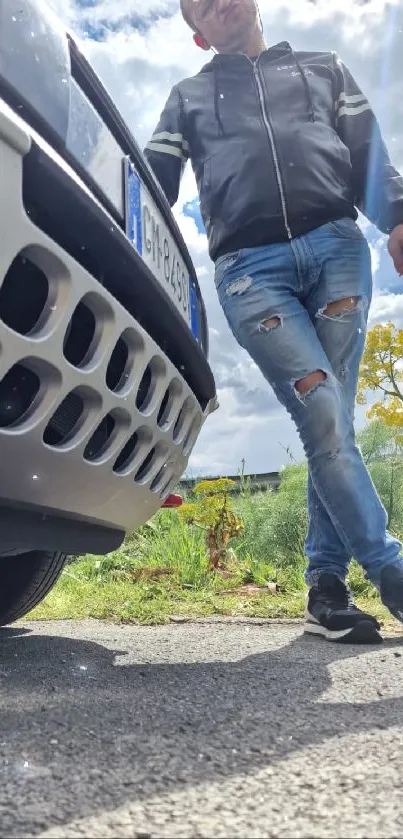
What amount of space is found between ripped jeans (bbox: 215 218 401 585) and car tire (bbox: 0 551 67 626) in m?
0.77

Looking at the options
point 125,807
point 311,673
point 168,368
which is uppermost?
point 168,368

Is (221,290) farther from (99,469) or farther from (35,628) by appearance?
(35,628)

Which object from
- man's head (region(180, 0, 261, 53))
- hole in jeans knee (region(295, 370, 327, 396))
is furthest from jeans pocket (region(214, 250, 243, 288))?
man's head (region(180, 0, 261, 53))

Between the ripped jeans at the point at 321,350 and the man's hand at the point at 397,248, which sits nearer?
the ripped jeans at the point at 321,350

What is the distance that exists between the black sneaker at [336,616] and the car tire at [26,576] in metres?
0.75

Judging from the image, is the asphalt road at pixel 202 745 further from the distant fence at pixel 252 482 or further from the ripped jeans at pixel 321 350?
the distant fence at pixel 252 482

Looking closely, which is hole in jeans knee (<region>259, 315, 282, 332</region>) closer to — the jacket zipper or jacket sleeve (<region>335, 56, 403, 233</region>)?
the jacket zipper

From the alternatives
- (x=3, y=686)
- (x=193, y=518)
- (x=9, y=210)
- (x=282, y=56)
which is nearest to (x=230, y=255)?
(x=282, y=56)

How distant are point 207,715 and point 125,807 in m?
0.39

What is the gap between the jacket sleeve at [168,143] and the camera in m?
2.29

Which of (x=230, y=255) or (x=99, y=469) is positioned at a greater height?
(x=230, y=255)

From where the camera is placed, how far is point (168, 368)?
1591 mm

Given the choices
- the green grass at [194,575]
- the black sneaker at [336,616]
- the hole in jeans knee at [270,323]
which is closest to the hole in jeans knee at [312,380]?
the hole in jeans knee at [270,323]

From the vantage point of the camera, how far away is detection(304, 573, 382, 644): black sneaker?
6.47 ft
